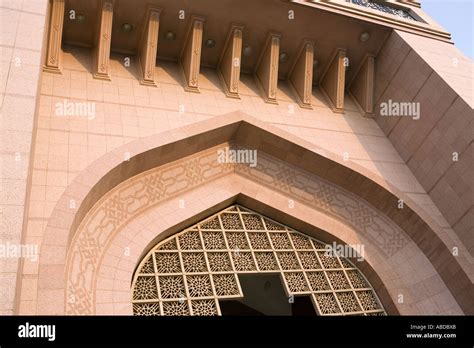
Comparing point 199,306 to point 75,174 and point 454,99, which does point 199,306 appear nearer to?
point 75,174

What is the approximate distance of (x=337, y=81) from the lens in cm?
552

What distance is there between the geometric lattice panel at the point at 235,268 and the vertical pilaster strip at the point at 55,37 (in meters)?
1.83

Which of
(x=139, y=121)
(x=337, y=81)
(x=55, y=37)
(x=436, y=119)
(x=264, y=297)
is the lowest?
(x=264, y=297)

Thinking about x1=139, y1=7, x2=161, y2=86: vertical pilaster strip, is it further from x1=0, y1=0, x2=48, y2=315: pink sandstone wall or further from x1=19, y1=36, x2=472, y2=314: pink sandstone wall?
x1=0, y1=0, x2=48, y2=315: pink sandstone wall

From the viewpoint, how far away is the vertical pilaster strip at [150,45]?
15.9 feet

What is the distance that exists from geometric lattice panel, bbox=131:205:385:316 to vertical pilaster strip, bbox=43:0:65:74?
183 cm

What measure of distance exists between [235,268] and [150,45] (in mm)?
2218

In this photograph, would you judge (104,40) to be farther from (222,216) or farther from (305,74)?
(305,74)

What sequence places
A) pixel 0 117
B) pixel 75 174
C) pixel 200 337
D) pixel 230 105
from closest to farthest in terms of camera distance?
pixel 200 337 < pixel 0 117 < pixel 75 174 < pixel 230 105

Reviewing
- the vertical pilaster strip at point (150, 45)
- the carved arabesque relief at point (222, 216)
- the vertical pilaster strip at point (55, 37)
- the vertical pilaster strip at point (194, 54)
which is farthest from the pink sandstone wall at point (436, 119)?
the vertical pilaster strip at point (55, 37)

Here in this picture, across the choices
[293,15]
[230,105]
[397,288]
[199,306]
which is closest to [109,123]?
[230,105]

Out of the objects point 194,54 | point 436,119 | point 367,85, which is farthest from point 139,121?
point 436,119

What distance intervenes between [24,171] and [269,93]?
9.61 feet

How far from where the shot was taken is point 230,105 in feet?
16.5
